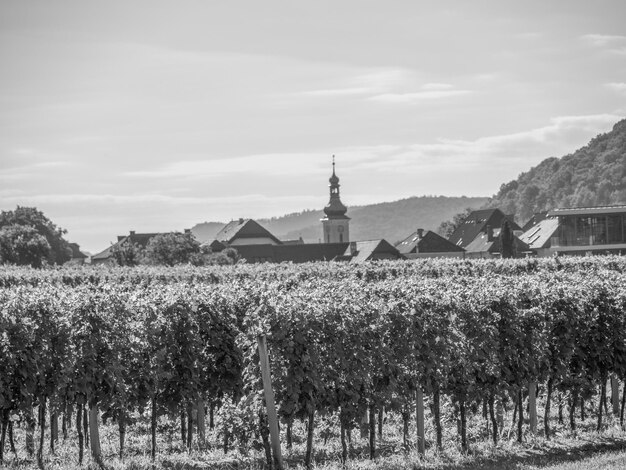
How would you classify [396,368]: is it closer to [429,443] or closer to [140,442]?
[429,443]

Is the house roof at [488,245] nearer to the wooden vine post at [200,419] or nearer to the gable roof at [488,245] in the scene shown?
the gable roof at [488,245]

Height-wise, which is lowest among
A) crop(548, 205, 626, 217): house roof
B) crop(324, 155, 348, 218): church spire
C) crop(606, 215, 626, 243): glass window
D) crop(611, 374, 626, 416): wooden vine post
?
crop(611, 374, 626, 416): wooden vine post

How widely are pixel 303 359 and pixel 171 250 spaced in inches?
3271

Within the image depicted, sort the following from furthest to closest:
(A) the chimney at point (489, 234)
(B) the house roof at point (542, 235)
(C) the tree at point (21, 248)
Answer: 1. (A) the chimney at point (489, 234)
2. (C) the tree at point (21, 248)
3. (B) the house roof at point (542, 235)

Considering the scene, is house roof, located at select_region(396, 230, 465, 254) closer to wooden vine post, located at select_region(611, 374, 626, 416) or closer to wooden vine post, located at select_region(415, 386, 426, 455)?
wooden vine post, located at select_region(611, 374, 626, 416)

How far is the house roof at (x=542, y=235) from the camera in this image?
10331 centimetres

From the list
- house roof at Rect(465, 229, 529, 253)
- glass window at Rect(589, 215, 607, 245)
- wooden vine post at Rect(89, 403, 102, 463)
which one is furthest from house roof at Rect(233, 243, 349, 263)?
wooden vine post at Rect(89, 403, 102, 463)

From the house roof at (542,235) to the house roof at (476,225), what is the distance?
88.3 ft

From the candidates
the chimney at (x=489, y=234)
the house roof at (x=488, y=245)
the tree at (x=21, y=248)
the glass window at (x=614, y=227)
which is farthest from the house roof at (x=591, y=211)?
the tree at (x=21, y=248)

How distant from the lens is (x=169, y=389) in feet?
55.8

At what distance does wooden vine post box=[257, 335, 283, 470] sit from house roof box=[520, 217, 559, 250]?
8882 centimetres

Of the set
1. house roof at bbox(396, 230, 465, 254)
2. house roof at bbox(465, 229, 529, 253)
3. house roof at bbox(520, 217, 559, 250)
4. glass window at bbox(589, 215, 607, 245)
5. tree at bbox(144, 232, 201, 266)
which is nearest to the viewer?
glass window at bbox(589, 215, 607, 245)

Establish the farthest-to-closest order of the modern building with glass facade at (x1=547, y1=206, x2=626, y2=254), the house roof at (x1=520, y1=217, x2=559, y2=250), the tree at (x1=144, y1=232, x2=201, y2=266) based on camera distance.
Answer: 1. the house roof at (x1=520, y1=217, x2=559, y2=250)
2. the tree at (x1=144, y1=232, x2=201, y2=266)
3. the modern building with glass facade at (x1=547, y1=206, x2=626, y2=254)

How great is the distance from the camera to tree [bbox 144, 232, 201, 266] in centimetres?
9638
